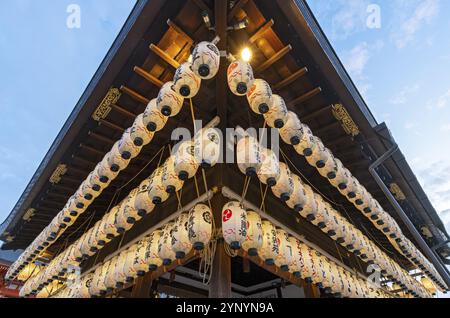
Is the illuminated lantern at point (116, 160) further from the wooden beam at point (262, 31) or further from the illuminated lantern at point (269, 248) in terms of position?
the wooden beam at point (262, 31)

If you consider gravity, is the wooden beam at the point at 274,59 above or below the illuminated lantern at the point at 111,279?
above

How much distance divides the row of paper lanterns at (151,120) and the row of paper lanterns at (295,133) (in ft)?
1.31

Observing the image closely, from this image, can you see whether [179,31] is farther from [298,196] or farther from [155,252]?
[155,252]

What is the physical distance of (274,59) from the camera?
432 centimetres

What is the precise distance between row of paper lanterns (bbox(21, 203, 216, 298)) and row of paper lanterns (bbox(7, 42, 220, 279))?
1.46 meters

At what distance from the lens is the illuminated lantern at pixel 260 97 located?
11.9 ft

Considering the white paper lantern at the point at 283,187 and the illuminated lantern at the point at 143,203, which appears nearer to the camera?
the white paper lantern at the point at 283,187

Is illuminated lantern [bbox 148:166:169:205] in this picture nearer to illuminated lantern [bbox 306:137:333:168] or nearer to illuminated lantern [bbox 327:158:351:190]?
illuminated lantern [bbox 306:137:333:168]

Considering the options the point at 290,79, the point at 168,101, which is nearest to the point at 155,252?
the point at 168,101

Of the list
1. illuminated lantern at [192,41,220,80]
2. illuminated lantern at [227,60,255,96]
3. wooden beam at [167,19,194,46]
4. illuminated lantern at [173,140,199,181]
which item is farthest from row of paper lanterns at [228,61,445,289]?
illuminated lantern at [173,140,199,181]

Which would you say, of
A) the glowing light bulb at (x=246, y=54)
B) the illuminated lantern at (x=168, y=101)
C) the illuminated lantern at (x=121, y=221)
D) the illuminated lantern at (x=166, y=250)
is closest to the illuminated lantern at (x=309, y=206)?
the illuminated lantern at (x=166, y=250)
